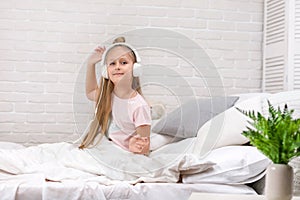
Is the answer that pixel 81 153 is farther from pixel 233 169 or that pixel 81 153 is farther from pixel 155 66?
pixel 233 169

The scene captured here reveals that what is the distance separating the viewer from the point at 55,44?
11.6 ft

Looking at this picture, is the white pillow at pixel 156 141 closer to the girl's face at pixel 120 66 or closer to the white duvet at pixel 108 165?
the white duvet at pixel 108 165

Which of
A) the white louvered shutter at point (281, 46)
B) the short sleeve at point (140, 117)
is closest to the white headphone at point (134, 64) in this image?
the short sleeve at point (140, 117)

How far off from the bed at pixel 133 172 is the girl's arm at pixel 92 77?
24 cm

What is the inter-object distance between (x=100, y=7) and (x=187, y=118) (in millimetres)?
1221

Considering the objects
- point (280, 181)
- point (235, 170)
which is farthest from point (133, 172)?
point (280, 181)

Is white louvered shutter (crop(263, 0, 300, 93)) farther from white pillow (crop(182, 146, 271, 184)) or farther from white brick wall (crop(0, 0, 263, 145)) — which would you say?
white pillow (crop(182, 146, 271, 184))

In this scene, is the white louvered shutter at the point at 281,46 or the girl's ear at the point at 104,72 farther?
the white louvered shutter at the point at 281,46

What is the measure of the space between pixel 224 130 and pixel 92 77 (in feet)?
2.26

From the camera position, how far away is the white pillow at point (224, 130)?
8.45 ft

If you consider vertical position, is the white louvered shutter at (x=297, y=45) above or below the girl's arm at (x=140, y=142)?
above

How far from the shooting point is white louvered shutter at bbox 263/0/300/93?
3240mm

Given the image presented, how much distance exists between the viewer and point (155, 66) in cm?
248

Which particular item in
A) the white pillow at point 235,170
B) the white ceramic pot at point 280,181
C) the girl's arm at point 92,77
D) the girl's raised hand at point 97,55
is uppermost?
the girl's raised hand at point 97,55
